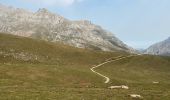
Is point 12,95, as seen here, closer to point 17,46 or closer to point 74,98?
point 74,98

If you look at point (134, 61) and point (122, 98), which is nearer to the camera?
point (122, 98)

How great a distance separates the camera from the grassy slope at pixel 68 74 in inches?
1996

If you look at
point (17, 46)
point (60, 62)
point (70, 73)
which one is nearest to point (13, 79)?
point (70, 73)

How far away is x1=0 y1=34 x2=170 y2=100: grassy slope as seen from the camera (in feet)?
166

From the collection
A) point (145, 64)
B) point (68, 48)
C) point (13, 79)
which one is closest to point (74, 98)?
point (13, 79)

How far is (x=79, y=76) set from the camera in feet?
297

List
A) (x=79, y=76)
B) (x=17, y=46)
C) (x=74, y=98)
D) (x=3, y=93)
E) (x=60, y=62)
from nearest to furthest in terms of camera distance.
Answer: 1. (x=74, y=98)
2. (x=3, y=93)
3. (x=79, y=76)
4. (x=60, y=62)
5. (x=17, y=46)

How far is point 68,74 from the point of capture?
3580 inches

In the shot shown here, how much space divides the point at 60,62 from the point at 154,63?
41748mm

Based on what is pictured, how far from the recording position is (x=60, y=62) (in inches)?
5098

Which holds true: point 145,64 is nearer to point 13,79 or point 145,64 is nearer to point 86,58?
point 86,58

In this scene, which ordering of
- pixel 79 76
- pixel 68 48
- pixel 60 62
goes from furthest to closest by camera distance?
pixel 68 48
pixel 60 62
pixel 79 76

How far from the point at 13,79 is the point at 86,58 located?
70.5 metres

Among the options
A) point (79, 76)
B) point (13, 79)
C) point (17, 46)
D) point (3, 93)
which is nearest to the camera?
point (3, 93)
